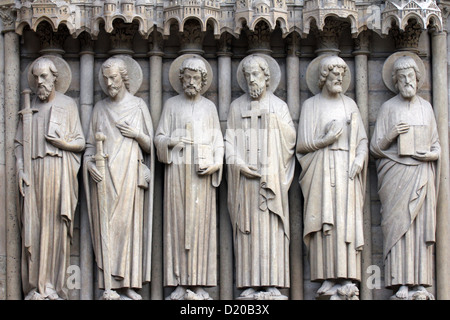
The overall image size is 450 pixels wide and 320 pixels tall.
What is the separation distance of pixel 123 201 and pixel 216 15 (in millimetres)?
2216

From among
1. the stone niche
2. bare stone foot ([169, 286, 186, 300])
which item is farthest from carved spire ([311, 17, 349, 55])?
bare stone foot ([169, 286, 186, 300])

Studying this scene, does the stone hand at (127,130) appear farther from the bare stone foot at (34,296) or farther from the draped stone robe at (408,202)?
the draped stone robe at (408,202)

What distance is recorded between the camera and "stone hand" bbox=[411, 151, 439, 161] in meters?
17.7

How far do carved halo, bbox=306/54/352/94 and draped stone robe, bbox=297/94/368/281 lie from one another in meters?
0.22

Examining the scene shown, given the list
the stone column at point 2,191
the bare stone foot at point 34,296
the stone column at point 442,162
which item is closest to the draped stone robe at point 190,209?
the bare stone foot at point 34,296

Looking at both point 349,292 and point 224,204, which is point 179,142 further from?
point 349,292

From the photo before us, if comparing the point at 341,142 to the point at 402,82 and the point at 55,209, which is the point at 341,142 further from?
the point at 55,209

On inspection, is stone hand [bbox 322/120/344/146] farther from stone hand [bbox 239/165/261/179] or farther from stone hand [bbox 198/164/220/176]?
stone hand [bbox 198/164/220/176]

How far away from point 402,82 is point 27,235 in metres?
4.27

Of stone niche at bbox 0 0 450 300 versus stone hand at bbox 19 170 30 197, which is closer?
stone hand at bbox 19 170 30 197

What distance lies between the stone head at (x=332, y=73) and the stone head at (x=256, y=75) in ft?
1.98

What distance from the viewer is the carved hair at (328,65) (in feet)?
58.7

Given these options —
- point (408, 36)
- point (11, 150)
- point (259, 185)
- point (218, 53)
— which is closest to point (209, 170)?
point (259, 185)

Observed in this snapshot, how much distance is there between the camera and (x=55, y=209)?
58.0 ft
